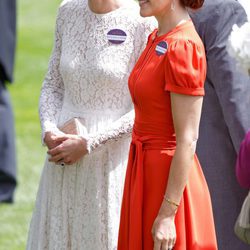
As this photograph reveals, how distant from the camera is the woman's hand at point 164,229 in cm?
480

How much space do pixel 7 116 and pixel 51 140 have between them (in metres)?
4.88

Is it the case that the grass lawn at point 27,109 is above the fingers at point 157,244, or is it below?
below

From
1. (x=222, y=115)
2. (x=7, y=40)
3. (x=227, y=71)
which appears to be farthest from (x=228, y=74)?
(x=7, y=40)

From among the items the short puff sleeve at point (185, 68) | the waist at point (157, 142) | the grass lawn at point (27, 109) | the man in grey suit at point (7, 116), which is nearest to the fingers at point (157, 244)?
the waist at point (157, 142)

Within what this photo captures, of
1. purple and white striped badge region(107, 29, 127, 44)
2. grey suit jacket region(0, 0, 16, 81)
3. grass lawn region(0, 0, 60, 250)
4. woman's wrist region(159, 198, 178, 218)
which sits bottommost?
grass lawn region(0, 0, 60, 250)

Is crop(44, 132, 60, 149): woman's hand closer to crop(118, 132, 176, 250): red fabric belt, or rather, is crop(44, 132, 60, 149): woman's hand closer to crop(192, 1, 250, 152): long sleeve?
crop(118, 132, 176, 250): red fabric belt

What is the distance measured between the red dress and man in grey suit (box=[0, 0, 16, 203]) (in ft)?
16.8

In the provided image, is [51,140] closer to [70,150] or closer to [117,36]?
[70,150]

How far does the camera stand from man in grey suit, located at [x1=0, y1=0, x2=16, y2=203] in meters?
10.1

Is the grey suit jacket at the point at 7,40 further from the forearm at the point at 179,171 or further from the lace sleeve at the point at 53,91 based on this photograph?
the forearm at the point at 179,171

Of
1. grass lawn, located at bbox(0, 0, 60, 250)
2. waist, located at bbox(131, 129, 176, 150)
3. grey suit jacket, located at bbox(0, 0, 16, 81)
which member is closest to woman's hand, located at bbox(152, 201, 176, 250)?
waist, located at bbox(131, 129, 176, 150)

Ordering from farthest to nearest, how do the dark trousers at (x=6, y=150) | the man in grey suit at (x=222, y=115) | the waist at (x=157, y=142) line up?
the dark trousers at (x=6, y=150)
the man in grey suit at (x=222, y=115)
the waist at (x=157, y=142)

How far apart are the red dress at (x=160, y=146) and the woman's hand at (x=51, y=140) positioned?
46 cm

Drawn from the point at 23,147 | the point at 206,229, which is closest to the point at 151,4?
the point at 206,229
